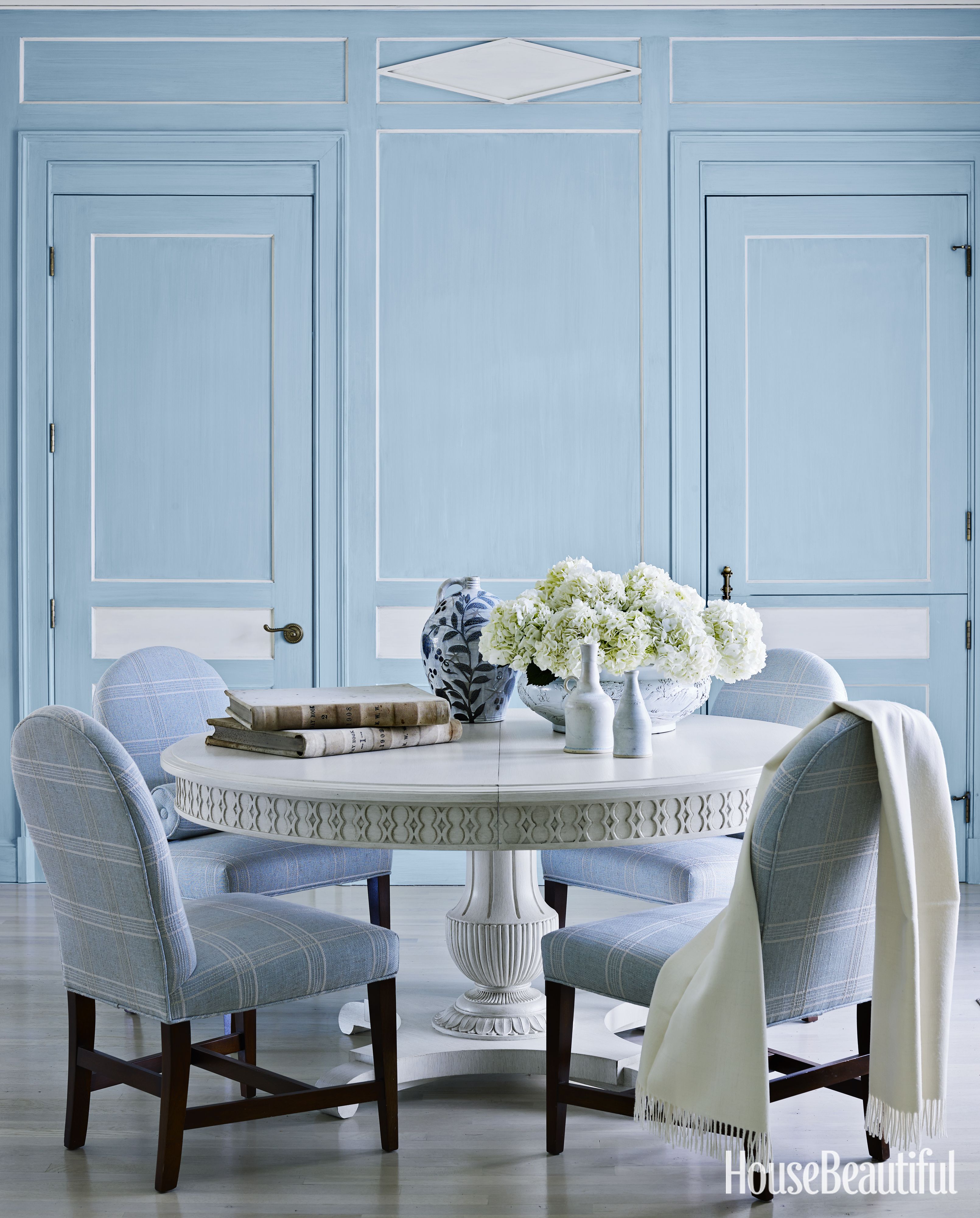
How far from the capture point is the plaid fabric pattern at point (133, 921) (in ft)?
5.37

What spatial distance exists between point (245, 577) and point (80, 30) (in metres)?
1.87

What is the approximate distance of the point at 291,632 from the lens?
147 inches

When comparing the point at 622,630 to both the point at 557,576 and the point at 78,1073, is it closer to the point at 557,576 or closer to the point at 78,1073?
the point at 557,576

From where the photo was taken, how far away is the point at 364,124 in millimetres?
3719

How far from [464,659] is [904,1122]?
1.16m

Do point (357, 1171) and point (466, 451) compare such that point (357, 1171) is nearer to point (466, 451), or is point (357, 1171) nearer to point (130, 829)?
point (130, 829)

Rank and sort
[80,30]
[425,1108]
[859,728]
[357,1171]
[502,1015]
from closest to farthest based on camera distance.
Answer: [859,728] < [357,1171] < [425,1108] < [502,1015] < [80,30]

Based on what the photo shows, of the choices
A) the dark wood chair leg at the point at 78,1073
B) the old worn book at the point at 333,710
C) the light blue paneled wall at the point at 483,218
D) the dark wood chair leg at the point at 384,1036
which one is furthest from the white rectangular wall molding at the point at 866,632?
the dark wood chair leg at the point at 78,1073

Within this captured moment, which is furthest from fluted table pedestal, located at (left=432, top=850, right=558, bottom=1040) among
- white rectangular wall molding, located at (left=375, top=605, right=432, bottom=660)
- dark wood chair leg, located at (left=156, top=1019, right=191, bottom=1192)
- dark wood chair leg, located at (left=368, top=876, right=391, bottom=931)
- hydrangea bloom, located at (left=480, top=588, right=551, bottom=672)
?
white rectangular wall molding, located at (left=375, top=605, right=432, bottom=660)

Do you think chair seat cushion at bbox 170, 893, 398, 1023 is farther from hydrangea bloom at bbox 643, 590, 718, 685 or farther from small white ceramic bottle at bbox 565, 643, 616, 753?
hydrangea bloom at bbox 643, 590, 718, 685

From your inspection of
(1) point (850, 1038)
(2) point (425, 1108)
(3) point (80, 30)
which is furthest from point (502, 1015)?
(3) point (80, 30)

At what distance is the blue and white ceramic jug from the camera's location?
2.32 metres

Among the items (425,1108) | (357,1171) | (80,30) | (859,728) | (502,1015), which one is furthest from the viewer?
(80,30)

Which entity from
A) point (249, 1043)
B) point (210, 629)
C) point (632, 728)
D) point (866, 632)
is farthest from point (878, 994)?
point (210, 629)
